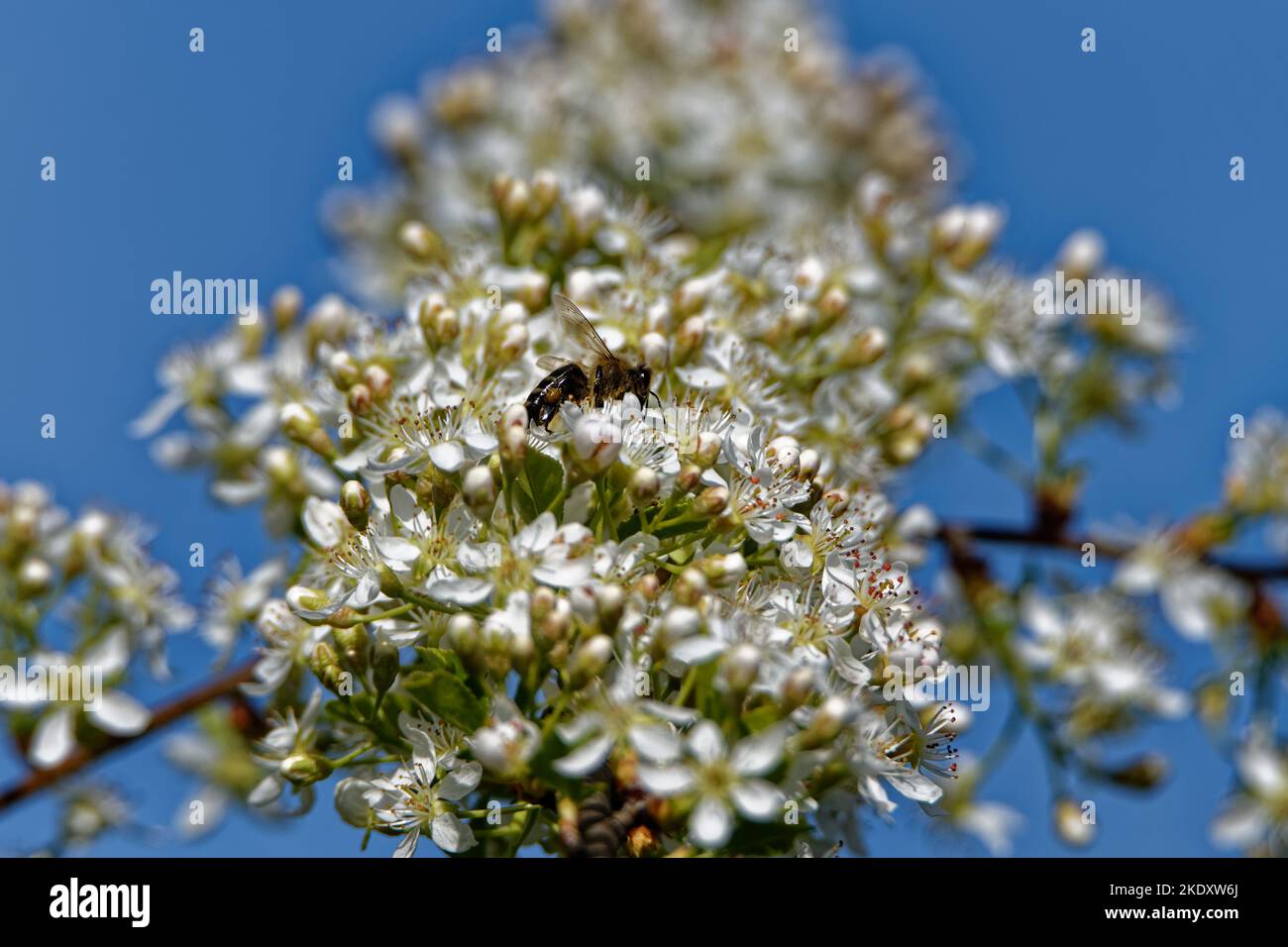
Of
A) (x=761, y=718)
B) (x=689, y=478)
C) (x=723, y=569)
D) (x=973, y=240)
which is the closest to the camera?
(x=761, y=718)

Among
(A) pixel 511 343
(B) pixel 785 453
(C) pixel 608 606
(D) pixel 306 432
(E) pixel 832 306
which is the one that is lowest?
(C) pixel 608 606

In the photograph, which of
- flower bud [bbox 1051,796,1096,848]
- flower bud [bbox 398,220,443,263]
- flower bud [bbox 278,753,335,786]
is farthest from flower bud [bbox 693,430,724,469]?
flower bud [bbox 1051,796,1096,848]

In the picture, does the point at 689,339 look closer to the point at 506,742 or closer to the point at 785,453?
the point at 785,453

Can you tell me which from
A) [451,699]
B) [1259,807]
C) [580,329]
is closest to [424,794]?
[451,699]

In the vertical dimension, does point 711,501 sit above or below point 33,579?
above

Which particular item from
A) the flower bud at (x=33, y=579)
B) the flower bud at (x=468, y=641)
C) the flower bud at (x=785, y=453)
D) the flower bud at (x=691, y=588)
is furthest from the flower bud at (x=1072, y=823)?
the flower bud at (x=33, y=579)

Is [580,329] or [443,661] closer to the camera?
[443,661]

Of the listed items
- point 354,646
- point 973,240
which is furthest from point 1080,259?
point 354,646

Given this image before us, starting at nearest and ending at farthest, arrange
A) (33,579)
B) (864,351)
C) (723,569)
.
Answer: (723,569) < (33,579) < (864,351)
